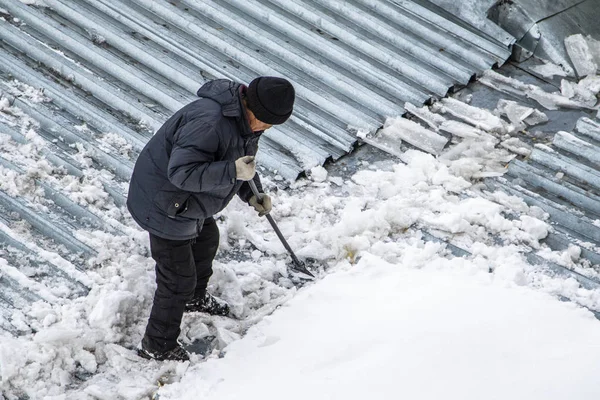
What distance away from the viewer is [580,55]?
675 cm

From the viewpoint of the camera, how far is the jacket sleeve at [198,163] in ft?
12.1

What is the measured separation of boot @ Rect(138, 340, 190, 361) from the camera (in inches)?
164

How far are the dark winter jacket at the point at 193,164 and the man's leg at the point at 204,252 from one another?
0.30 meters

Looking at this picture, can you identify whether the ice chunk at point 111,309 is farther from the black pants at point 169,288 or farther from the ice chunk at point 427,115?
the ice chunk at point 427,115

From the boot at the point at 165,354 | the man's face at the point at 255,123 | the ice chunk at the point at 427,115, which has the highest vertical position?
the ice chunk at the point at 427,115

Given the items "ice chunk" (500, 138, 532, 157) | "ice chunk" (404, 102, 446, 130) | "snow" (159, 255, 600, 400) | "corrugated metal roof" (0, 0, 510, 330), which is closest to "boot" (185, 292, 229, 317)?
"snow" (159, 255, 600, 400)

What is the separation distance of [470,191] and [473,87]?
56.4 inches

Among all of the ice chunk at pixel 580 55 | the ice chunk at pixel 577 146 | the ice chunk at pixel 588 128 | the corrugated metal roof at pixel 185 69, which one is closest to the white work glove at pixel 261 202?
the corrugated metal roof at pixel 185 69

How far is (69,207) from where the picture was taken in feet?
16.5

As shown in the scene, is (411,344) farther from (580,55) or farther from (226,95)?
(580,55)

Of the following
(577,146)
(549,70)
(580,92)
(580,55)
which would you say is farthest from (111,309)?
(580,55)

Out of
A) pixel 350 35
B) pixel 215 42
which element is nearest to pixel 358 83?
pixel 350 35

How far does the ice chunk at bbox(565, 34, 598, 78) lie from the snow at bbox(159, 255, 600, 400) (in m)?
2.66

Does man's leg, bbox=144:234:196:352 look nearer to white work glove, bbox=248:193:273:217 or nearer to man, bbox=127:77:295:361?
man, bbox=127:77:295:361
